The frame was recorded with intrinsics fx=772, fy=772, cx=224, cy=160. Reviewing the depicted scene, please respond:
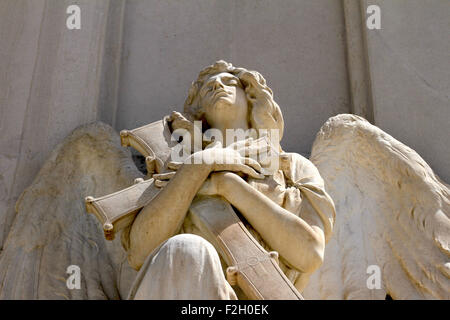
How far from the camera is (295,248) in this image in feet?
10.0

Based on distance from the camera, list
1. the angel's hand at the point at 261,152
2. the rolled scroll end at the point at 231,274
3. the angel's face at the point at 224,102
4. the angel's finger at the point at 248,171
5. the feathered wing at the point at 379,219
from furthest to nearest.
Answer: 1. the feathered wing at the point at 379,219
2. the angel's face at the point at 224,102
3. the angel's hand at the point at 261,152
4. the angel's finger at the point at 248,171
5. the rolled scroll end at the point at 231,274

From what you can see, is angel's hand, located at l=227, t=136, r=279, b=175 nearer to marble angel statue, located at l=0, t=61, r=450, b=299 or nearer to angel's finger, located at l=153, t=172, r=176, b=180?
marble angel statue, located at l=0, t=61, r=450, b=299

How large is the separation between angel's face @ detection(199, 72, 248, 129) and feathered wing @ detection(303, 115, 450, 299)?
0.60 m

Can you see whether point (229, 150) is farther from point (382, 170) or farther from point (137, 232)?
point (382, 170)

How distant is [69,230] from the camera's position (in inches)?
151

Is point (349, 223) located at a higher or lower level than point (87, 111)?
lower

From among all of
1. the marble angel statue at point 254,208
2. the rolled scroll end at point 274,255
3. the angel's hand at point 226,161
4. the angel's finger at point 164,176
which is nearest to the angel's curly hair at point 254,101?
the marble angel statue at point 254,208

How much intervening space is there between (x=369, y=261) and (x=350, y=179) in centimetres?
46

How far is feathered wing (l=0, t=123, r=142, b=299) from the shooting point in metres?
3.59

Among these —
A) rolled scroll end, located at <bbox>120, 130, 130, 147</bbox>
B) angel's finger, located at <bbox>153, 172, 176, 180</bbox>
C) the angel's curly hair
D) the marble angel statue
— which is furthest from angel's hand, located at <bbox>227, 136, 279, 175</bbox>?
rolled scroll end, located at <bbox>120, 130, 130, 147</bbox>

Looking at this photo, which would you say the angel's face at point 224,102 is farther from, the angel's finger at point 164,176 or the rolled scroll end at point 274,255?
the rolled scroll end at point 274,255

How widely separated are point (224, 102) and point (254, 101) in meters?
0.17

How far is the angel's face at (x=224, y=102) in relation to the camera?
359 cm
